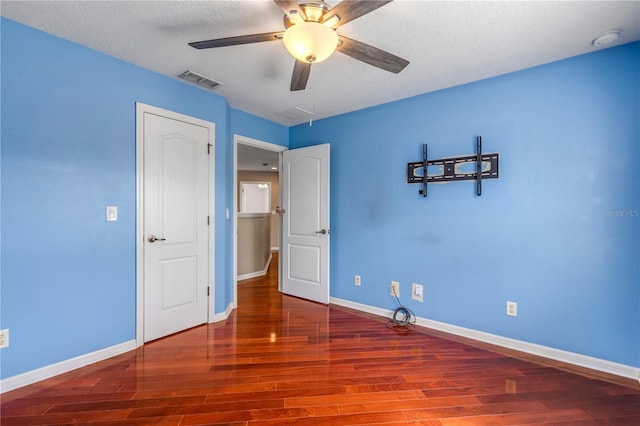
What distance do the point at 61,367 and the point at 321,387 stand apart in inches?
74.8

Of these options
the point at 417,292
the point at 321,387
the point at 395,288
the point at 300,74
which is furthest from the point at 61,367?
the point at 417,292

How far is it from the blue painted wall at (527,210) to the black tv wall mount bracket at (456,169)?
0.07 meters

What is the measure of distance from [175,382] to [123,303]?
886 millimetres

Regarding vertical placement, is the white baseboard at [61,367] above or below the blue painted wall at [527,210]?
below

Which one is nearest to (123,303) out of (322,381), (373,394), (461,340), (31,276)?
(31,276)

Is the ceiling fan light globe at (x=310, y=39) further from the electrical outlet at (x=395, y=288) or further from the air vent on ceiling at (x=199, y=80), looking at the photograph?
the electrical outlet at (x=395, y=288)

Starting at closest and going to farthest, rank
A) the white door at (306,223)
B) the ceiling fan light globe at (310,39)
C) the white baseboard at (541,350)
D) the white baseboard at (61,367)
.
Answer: the ceiling fan light globe at (310,39)
the white baseboard at (61,367)
the white baseboard at (541,350)
the white door at (306,223)

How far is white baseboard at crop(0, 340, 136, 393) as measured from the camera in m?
1.88

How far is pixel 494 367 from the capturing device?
87.4 inches

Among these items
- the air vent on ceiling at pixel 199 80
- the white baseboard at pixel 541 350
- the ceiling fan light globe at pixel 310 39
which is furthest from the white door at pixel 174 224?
the white baseboard at pixel 541 350

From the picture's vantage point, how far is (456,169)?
282 cm

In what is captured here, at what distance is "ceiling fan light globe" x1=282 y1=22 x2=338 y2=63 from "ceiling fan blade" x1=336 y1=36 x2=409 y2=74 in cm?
13

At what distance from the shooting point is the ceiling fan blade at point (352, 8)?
1.36 meters

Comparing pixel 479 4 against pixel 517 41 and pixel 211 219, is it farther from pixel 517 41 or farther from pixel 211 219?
pixel 211 219
